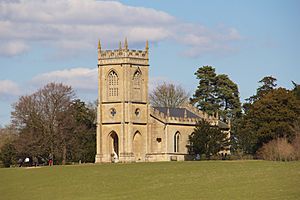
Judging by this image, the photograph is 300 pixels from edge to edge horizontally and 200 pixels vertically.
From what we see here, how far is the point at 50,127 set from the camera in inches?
3524

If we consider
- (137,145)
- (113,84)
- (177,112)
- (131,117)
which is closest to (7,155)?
(113,84)

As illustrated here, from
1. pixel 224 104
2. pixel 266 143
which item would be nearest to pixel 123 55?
pixel 266 143

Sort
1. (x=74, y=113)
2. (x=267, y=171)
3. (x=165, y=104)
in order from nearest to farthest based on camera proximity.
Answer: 1. (x=267, y=171)
2. (x=74, y=113)
3. (x=165, y=104)

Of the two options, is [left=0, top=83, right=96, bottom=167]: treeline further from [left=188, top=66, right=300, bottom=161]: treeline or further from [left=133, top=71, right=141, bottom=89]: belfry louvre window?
[left=188, top=66, right=300, bottom=161]: treeline

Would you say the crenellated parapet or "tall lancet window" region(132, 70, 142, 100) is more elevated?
the crenellated parapet

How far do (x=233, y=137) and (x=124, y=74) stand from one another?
2272 centimetres

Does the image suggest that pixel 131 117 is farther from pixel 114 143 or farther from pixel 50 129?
pixel 50 129

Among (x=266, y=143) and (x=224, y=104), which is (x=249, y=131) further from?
(x=224, y=104)

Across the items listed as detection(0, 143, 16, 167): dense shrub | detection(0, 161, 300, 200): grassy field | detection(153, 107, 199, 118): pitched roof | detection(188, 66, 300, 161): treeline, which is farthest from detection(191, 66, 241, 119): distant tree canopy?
detection(0, 161, 300, 200): grassy field

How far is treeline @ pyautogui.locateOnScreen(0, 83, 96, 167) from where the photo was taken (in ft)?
291

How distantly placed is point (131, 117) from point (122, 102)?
173 cm

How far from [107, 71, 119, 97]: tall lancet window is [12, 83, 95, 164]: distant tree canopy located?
4836 millimetres

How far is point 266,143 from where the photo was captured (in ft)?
260

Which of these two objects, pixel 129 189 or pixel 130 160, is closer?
pixel 129 189
